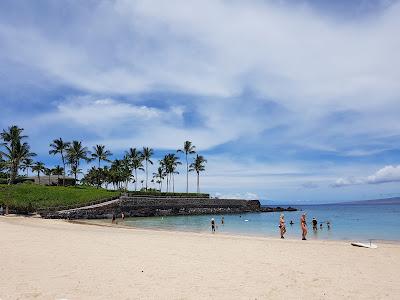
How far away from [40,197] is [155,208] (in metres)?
22.6

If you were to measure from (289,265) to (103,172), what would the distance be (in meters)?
90.1

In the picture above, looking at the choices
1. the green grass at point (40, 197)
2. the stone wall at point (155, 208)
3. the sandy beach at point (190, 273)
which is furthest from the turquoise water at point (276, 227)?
the sandy beach at point (190, 273)

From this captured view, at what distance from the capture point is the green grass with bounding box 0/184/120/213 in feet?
175

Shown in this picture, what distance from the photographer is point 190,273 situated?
11406 millimetres

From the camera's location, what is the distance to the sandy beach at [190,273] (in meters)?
9.01

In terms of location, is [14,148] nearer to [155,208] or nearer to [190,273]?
[155,208]

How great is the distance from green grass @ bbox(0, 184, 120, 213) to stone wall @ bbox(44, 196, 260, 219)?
359 centimetres

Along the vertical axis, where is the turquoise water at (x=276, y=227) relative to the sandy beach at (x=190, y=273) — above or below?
below

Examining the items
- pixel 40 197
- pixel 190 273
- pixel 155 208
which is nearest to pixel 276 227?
pixel 190 273

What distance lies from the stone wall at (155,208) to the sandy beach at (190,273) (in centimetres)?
3876

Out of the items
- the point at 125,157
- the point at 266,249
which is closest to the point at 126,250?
the point at 266,249

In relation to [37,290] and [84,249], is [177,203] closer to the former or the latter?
[84,249]

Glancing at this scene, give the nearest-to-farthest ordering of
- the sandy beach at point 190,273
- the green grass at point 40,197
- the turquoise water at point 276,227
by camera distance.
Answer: the sandy beach at point 190,273 → the turquoise water at point 276,227 → the green grass at point 40,197

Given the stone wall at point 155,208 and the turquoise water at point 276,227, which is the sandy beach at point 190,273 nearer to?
the turquoise water at point 276,227
